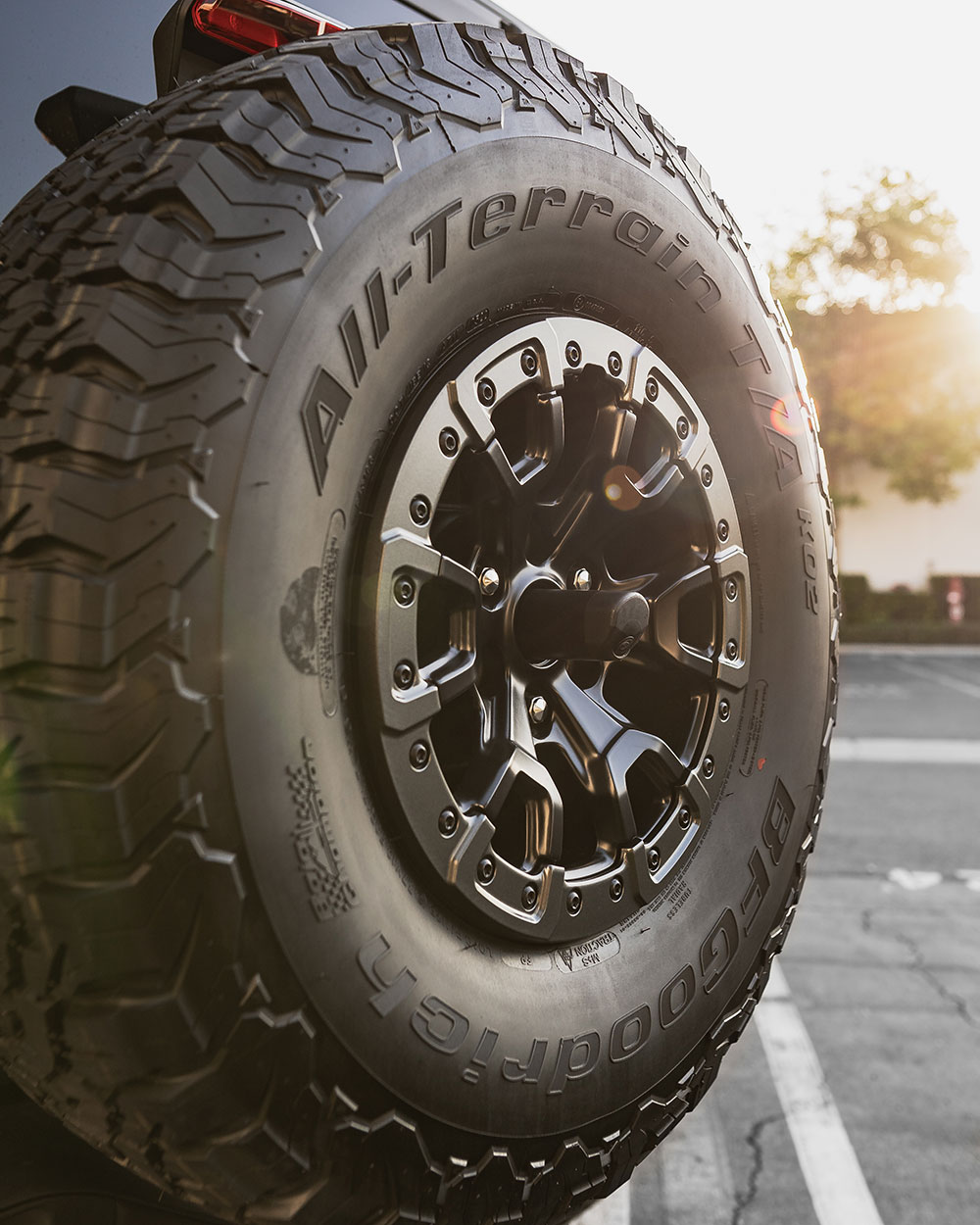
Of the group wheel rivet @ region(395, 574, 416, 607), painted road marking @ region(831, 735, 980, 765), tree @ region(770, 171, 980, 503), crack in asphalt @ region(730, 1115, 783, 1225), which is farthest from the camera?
tree @ region(770, 171, 980, 503)

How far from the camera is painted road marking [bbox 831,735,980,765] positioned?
7.61 meters

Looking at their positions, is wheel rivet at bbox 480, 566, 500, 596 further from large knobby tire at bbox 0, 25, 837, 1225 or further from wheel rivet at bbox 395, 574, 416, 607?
wheel rivet at bbox 395, 574, 416, 607

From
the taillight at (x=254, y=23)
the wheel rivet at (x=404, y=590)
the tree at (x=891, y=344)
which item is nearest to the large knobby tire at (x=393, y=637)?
the wheel rivet at (x=404, y=590)

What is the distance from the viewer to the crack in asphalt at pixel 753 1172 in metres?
2.14

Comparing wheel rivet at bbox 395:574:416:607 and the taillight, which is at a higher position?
the taillight

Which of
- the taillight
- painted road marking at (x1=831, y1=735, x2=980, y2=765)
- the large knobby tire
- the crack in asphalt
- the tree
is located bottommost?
the crack in asphalt

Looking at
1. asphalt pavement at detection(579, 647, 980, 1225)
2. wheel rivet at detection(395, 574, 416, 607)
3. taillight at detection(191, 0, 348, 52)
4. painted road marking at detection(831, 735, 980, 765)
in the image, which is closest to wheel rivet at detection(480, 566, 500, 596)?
wheel rivet at detection(395, 574, 416, 607)

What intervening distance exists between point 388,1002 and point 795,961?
2726 mm

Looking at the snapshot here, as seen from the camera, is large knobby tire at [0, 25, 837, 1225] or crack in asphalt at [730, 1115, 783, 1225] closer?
large knobby tire at [0, 25, 837, 1225]

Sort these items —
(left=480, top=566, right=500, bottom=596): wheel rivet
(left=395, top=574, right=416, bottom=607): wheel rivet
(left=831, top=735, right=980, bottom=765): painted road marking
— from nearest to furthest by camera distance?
(left=395, top=574, right=416, bottom=607): wheel rivet, (left=480, top=566, right=500, bottom=596): wheel rivet, (left=831, top=735, right=980, bottom=765): painted road marking

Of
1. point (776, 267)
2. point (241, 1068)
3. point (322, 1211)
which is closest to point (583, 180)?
point (241, 1068)

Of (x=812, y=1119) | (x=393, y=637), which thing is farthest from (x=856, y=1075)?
(x=393, y=637)

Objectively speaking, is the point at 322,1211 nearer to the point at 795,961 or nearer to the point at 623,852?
the point at 623,852

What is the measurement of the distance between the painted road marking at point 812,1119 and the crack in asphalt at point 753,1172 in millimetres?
59
